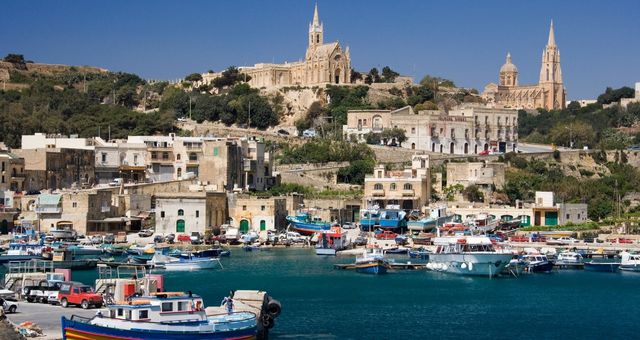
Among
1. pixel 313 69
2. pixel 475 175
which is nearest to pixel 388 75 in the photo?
pixel 313 69

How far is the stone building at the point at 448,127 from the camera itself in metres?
82.7

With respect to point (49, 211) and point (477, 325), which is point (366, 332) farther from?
point (49, 211)

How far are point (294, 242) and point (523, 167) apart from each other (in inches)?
996

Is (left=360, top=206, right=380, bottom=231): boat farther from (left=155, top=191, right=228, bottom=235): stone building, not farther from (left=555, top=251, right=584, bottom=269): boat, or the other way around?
(left=555, top=251, right=584, bottom=269): boat

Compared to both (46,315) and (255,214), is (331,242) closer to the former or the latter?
(255,214)

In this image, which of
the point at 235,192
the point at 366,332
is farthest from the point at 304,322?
the point at 235,192

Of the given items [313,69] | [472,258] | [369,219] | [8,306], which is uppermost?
[313,69]

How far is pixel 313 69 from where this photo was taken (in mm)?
100250

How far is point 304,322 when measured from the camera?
1314 inches

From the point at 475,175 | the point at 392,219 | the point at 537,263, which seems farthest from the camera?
the point at 475,175

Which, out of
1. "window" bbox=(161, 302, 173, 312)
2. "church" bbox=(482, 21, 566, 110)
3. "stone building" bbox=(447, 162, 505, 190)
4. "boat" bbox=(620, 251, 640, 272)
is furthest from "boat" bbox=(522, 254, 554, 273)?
"church" bbox=(482, 21, 566, 110)

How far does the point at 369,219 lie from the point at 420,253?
29.2ft

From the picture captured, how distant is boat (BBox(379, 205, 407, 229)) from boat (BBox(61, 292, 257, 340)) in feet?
112

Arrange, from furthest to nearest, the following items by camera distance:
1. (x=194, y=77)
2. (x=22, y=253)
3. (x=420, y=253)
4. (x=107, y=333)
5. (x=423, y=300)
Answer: (x=194, y=77) < (x=420, y=253) < (x=22, y=253) < (x=423, y=300) < (x=107, y=333)
